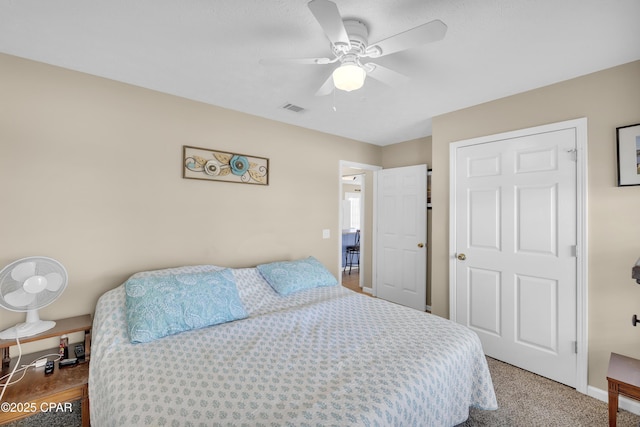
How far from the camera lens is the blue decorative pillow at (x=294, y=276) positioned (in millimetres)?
2537

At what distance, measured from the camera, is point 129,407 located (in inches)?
44.4

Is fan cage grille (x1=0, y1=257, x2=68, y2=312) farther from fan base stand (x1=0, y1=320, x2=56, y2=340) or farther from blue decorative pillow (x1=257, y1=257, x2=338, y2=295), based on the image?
blue decorative pillow (x1=257, y1=257, x2=338, y2=295)

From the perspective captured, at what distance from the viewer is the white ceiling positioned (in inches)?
57.1

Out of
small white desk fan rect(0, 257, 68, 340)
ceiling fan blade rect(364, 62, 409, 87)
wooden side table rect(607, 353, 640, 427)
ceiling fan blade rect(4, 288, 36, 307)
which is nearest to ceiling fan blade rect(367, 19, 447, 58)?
ceiling fan blade rect(364, 62, 409, 87)

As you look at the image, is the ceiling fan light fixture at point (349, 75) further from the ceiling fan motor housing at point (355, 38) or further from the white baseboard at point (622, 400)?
the white baseboard at point (622, 400)

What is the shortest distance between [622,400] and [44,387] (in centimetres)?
379

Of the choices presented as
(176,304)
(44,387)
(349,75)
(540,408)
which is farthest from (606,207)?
(44,387)

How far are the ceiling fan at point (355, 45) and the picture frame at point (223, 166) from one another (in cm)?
139

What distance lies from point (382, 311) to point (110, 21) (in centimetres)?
251

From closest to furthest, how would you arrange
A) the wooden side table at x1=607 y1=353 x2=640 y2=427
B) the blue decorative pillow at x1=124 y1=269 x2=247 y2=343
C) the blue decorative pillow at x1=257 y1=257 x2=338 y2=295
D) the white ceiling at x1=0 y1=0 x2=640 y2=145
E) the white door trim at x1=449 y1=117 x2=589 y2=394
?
1. the white ceiling at x1=0 y1=0 x2=640 y2=145
2. the wooden side table at x1=607 y1=353 x2=640 y2=427
3. the blue decorative pillow at x1=124 y1=269 x2=247 y2=343
4. the white door trim at x1=449 y1=117 x2=589 y2=394
5. the blue decorative pillow at x1=257 y1=257 x2=338 y2=295

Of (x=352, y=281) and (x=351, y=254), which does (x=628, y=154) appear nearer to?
(x=352, y=281)

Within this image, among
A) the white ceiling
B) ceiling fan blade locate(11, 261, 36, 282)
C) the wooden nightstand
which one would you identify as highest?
the white ceiling

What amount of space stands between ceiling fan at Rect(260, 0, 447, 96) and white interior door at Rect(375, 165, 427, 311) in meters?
2.22

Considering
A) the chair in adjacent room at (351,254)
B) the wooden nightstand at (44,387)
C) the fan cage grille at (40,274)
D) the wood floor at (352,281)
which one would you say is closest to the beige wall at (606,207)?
the wood floor at (352,281)
